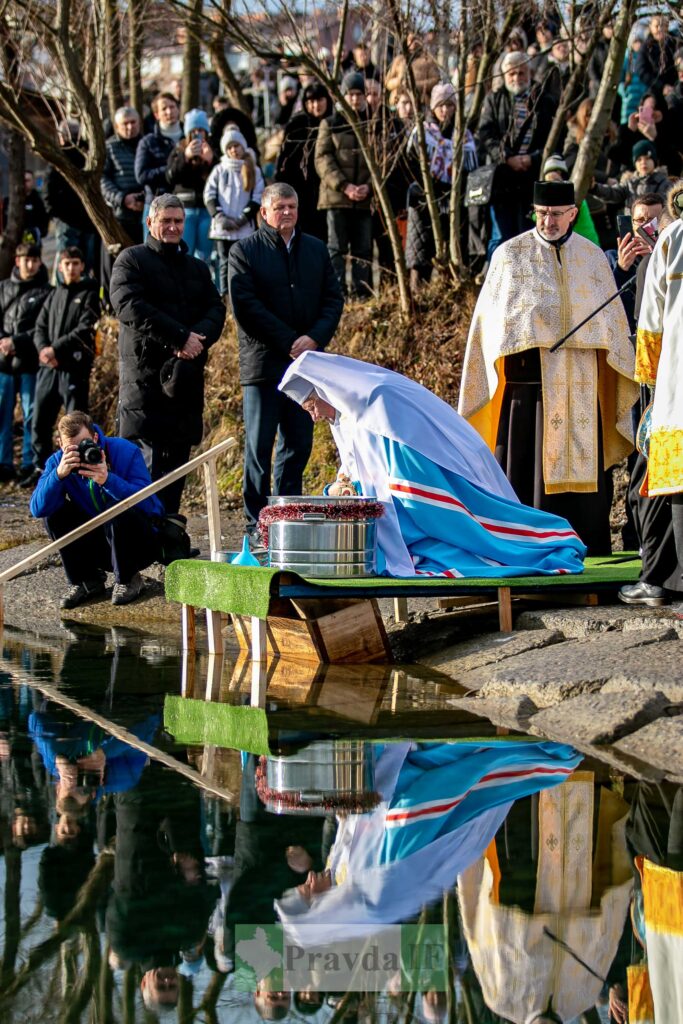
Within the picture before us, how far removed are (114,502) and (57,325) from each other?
4.21 metres

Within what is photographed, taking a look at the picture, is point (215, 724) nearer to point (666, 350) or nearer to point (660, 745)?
point (660, 745)

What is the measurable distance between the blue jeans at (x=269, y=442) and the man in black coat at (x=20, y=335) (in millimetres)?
4145

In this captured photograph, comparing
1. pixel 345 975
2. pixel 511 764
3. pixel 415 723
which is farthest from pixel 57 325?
pixel 345 975

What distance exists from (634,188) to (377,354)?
129 inches

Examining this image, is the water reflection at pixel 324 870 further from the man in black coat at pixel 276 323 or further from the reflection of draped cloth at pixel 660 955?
the man in black coat at pixel 276 323

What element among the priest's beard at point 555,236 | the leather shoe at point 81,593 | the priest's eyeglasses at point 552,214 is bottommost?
the leather shoe at point 81,593

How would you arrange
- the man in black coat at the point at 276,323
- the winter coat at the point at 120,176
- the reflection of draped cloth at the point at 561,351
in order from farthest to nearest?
the winter coat at the point at 120,176
the man in black coat at the point at 276,323
the reflection of draped cloth at the point at 561,351

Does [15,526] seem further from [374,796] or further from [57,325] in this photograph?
[374,796]

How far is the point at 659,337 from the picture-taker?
24.4 feet

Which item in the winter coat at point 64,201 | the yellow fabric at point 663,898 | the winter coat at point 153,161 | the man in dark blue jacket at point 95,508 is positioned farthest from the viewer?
the winter coat at point 64,201

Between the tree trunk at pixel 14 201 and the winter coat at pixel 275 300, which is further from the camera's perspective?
the tree trunk at pixel 14 201

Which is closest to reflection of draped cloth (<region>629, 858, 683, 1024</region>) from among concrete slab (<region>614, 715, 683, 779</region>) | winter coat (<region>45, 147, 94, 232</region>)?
concrete slab (<region>614, 715, 683, 779</region>)

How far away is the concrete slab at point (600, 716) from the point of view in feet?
18.1

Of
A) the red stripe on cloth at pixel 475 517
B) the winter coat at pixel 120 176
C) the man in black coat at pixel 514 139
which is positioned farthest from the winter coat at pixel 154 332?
the winter coat at pixel 120 176
